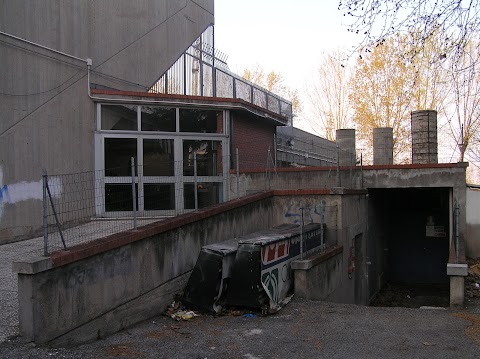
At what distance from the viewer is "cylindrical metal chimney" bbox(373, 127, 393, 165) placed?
58.5 ft

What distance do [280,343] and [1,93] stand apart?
7509 mm

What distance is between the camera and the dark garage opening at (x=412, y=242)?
17906 mm

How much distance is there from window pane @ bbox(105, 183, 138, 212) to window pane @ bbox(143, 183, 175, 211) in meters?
0.44

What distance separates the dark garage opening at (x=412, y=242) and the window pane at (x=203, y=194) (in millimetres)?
7020

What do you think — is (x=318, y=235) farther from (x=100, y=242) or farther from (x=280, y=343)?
(x=100, y=242)

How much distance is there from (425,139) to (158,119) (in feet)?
31.9

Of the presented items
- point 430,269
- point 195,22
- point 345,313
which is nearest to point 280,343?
point 345,313

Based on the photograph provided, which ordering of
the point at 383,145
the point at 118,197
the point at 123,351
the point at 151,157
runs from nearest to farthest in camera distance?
the point at 123,351 < the point at 118,197 < the point at 151,157 < the point at 383,145

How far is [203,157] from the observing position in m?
12.9

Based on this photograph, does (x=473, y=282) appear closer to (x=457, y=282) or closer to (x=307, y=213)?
(x=457, y=282)

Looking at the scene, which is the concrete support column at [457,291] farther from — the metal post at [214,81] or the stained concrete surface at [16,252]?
the metal post at [214,81]

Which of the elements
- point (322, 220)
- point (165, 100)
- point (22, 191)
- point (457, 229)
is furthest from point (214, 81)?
point (457, 229)

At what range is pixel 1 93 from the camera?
9602mm

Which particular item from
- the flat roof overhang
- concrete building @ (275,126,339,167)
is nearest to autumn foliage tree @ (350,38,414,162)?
concrete building @ (275,126,339,167)
